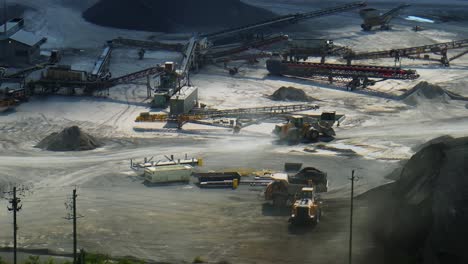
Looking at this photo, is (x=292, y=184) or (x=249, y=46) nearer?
(x=292, y=184)

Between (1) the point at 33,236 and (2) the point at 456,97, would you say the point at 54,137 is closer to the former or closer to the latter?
(1) the point at 33,236

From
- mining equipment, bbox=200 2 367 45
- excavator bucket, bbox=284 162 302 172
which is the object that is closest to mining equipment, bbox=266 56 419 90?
mining equipment, bbox=200 2 367 45

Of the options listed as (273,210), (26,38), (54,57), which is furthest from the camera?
(26,38)

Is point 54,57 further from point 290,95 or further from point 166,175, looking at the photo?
point 166,175

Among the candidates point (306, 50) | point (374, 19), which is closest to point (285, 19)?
point (374, 19)

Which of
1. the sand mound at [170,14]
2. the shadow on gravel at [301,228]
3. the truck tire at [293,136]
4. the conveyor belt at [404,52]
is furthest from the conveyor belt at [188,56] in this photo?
the shadow on gravel at [301,228]

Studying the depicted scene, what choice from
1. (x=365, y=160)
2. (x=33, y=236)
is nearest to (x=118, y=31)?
(x=365, y=160)

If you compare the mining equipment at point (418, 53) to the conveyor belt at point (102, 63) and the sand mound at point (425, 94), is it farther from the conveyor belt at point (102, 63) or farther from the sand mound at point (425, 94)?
the conveyor belt at point (102, 63)
